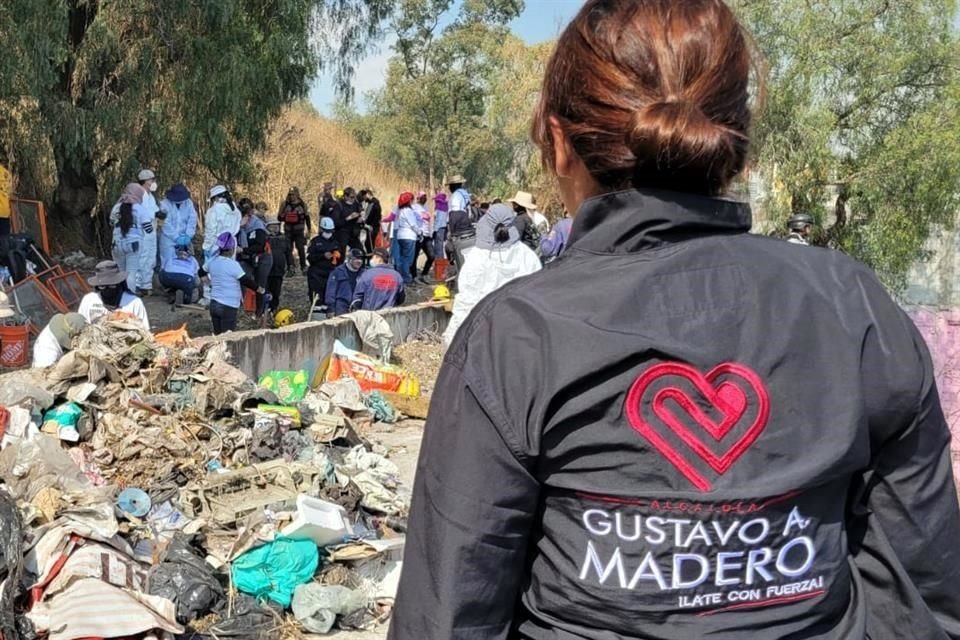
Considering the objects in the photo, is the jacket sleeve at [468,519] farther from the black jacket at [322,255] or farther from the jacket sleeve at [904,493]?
the black jacket at [322,255]

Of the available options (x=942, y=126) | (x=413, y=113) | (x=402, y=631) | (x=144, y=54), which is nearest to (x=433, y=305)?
(x=144, y=54)

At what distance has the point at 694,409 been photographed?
1.11 meters

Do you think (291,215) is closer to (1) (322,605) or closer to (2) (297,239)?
(2) (297,239)

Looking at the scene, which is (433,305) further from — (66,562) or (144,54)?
(66,562)

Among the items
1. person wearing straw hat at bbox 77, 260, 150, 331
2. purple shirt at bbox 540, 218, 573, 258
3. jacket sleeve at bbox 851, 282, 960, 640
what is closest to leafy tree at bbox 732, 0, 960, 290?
purple shirt at bbox 540, 218, 573, 258

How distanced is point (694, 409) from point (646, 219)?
23cm

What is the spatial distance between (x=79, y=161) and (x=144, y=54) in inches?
89.8

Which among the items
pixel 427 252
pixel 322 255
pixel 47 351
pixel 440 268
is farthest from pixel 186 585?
pixel 427 252

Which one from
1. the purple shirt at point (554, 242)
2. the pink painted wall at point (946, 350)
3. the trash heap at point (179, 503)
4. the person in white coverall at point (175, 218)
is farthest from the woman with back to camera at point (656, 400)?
the person in white coverall at point (175, 218)


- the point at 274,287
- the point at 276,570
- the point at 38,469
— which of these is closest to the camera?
the point at 276,570

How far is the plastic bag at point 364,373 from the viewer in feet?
31.8

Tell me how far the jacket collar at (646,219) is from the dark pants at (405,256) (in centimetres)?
1595

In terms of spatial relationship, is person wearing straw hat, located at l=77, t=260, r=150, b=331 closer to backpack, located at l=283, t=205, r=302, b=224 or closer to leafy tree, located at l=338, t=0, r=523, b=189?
backpack, located at l=283, t=205, r=302, b=224

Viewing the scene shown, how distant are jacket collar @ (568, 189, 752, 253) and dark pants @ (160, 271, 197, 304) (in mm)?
13057
